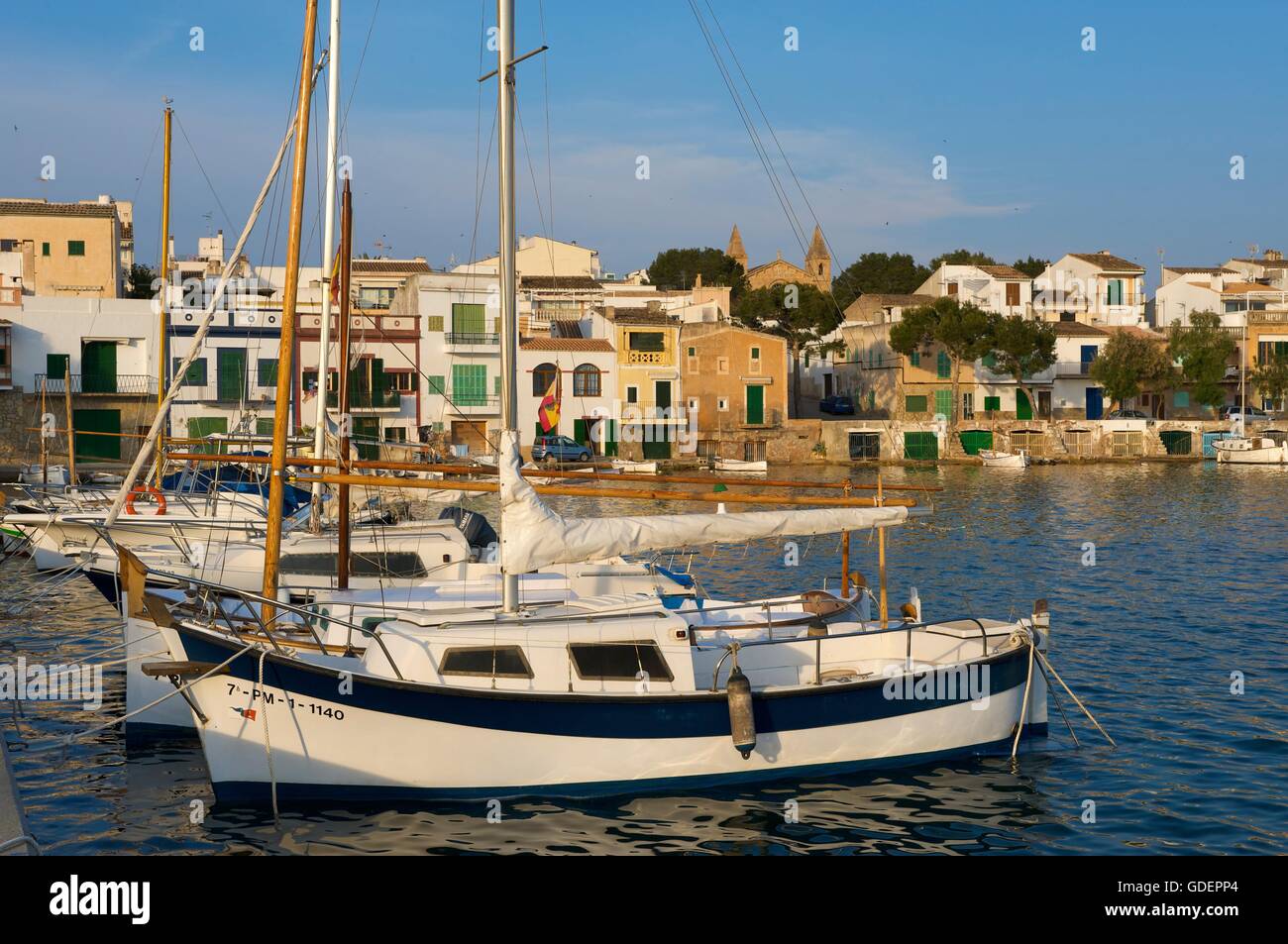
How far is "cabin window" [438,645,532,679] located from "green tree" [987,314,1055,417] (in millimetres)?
60285

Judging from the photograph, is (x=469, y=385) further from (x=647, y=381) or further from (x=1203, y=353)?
(x=1203, y=353)

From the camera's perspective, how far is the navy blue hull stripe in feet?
43.3

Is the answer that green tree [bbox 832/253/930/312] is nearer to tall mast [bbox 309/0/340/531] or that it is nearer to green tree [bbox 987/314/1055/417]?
green tree [bbox 987/314/1055/417]

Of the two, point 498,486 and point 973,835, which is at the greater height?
point 498,486

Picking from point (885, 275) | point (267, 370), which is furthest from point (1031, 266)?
point (267, 370)

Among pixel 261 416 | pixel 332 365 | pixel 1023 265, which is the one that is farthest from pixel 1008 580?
pixel 1023 265

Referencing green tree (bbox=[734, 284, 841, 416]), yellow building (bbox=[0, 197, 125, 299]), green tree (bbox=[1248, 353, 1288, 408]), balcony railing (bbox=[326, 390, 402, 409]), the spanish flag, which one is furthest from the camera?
green tree (bbox=[734, 284, 841, 416])

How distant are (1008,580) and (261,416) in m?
37.3

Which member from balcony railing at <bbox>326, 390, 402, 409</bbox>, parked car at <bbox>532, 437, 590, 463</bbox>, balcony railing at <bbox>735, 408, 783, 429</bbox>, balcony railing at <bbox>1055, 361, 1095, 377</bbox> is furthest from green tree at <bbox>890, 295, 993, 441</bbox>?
balcony railing at <bbox>326, 390, 402, 409</bbox>

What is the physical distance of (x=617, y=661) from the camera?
46.5ft

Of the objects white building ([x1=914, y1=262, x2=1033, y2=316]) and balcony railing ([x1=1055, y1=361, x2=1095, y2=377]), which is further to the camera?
white building ([x1=914, y1=262, x2=1033, y2=316])

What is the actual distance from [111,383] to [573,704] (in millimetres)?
47579
